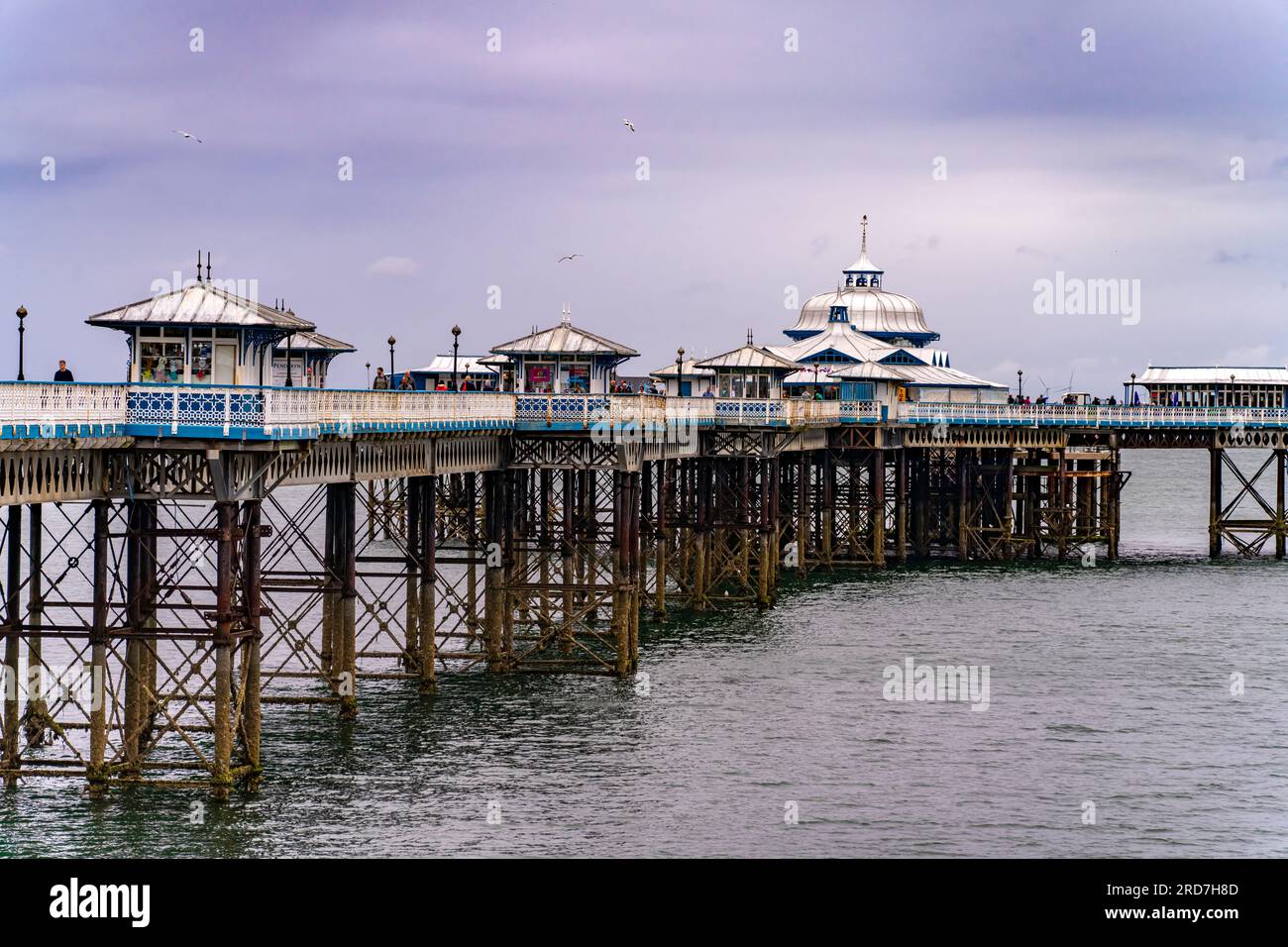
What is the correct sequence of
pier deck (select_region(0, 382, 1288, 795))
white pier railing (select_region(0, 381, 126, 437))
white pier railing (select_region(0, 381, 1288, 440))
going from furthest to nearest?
pier deck (select_region(0, 382, 1288, 795)) → white pier railing (select_region(0, 381, 1288, 440)) → white pier railing (select_region(0, 381, 126, 437))

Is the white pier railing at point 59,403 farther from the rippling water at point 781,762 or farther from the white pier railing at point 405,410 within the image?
the rippling water at point 781,762

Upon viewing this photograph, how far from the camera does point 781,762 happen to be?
151ft

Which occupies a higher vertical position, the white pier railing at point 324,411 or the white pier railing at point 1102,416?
the white pier railing at point 1102,416

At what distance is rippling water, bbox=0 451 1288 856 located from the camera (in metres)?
38.3

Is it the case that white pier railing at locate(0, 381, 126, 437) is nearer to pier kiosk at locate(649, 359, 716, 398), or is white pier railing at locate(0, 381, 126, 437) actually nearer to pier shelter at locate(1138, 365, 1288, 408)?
pier kiosk at locate(649, 359, 716, 398)

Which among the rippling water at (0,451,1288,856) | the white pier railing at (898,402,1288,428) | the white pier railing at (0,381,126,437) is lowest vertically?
the rippling water at (0,451,1288,856)

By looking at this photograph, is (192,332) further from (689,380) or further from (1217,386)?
(1217,386)

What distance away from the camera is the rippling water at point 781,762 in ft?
126

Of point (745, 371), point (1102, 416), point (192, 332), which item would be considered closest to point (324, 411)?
point (192, 332)

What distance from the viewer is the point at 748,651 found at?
63.1 meters

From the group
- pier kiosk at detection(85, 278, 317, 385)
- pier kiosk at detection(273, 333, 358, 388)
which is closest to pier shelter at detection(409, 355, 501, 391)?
pier kiosk at detection(273, 333, 358, 388)

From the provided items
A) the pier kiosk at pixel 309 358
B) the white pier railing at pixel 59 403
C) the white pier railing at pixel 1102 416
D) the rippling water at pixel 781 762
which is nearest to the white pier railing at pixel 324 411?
the white pier railing at pixel 59 403

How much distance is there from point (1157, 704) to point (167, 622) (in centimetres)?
3547
